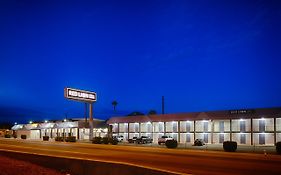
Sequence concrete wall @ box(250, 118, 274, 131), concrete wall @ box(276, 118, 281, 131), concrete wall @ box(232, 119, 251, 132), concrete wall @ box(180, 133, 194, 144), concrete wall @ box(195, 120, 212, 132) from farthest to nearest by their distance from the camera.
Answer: concrete wall @ box(180, 133, 194, 144)
concrete wall @ box(195, 120, 212, 132)
concrete wall @ box(232, 119, 251, 132)
concrete wall @ box(250, 118, 274, 131)
concrete wall @ box(276, 118, 281, 131)

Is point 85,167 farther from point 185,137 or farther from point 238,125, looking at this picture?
point 185,137

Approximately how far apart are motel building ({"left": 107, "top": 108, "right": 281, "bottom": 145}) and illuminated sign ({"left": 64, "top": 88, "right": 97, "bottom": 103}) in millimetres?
9088

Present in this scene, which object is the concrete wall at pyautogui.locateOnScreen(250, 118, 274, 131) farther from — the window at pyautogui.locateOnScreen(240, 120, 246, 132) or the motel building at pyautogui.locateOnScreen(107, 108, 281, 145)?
the window at pyautogui.locateOnScreen(240, 120, 246, 132)

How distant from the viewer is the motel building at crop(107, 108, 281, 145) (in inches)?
2060

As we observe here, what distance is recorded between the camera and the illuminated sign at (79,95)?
61594 millimetres

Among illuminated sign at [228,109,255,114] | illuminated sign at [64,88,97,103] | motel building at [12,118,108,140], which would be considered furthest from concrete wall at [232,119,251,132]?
motel building at [12,118,108,140]

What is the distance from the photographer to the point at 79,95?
64750mm

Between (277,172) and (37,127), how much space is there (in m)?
87.6

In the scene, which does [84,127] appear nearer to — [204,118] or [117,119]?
[117,119]

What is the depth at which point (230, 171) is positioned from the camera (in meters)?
19.4

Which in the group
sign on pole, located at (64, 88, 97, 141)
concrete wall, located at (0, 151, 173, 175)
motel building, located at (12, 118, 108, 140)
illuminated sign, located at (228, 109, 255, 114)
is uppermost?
sign on pole, located at (64, 88, 97, 141)

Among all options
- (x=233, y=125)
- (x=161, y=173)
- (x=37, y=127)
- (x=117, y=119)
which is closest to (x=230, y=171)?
(x=161, y=173)

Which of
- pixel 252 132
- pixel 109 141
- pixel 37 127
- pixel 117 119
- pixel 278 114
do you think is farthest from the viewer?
pixel 37 127

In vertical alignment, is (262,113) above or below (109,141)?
above
